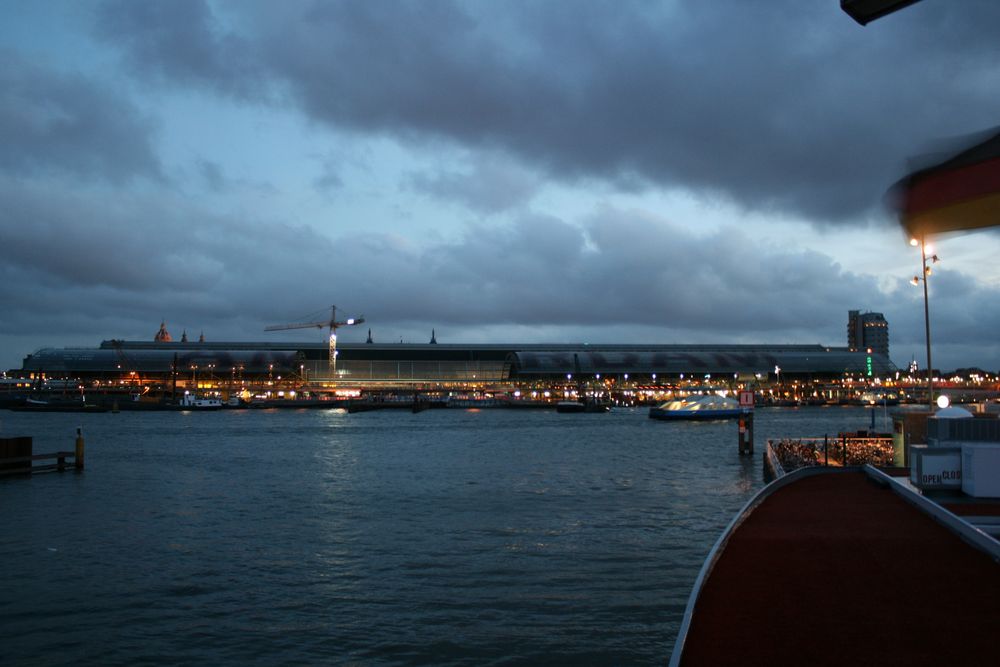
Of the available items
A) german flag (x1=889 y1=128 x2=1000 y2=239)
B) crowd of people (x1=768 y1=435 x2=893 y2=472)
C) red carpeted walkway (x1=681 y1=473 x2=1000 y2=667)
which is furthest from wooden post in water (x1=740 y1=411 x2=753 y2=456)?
german flag (x1=889 y1=128 x2=1000 y2=239)

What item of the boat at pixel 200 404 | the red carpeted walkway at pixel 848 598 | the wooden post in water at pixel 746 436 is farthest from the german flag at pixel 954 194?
the boat at pixel 200 404

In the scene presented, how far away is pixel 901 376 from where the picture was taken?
19425 cm

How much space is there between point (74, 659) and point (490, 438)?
5742 centimetres

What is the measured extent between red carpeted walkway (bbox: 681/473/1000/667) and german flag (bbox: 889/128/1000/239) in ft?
16.0

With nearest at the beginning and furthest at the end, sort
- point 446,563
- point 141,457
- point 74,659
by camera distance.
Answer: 1. point 74,659
2. point 446,563
3. point 141,457

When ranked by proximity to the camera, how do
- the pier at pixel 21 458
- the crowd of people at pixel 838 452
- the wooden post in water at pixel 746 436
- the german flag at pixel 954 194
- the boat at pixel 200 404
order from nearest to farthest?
the german flag at pixel 954 194 < the crowd of people at pixel 838 452 < the pier at pixel 21 458 < the wooden post in water at pixel 746 436 < the boat at pixel 200 404

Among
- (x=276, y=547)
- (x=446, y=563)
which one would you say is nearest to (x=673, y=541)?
(x=446, y=563)

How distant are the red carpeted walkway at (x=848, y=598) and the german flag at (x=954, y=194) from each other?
4.87 metres

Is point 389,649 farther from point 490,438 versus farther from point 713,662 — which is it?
point 490,438

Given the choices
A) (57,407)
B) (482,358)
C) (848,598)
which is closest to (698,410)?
(482,358)

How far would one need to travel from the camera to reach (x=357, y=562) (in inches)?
794

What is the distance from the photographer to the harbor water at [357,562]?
45.7ft

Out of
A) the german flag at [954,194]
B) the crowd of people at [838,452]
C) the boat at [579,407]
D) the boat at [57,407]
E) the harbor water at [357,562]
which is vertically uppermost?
the german flag at [954,194]

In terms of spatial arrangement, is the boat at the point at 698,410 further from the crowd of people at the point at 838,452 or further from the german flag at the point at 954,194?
the german flag at the point at 954,194
